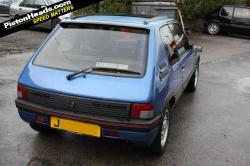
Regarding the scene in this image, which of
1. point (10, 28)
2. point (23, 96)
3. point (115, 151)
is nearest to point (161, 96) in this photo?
point (115, 151)

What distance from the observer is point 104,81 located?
3580 mm

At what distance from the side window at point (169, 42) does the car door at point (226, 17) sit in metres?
12.8

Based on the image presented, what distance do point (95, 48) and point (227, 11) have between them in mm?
14207

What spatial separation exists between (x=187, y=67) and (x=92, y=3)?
987 centimetres

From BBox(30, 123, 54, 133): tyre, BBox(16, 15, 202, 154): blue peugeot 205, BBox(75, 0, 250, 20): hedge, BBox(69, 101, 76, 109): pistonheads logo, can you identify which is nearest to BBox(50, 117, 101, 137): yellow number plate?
BBox(16, 15, 202, 154): blue peugeot 205

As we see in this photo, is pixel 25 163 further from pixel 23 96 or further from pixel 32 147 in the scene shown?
pixel 23 96

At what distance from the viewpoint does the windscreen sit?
3824 millimetres

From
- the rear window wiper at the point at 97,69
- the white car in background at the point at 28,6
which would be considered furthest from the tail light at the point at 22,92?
the white car in background at the point at 28,6

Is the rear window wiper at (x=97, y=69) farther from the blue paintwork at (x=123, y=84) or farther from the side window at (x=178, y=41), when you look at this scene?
the side window at (x=178, y=41)

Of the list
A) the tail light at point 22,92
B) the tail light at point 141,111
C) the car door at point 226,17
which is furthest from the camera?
the car door at point 226,17

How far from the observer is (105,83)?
3.56 metres

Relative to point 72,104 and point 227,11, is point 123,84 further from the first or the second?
point 227,11

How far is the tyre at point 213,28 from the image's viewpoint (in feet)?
55.7

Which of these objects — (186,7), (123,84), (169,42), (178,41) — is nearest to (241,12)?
(186,7)
